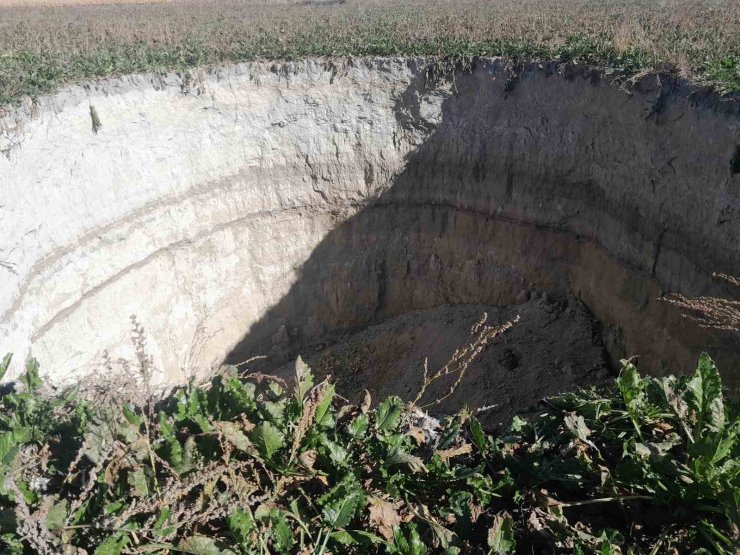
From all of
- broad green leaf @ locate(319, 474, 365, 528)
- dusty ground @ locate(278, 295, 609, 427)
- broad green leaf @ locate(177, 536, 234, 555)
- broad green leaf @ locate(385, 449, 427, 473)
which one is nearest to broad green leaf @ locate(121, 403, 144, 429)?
broad green leaf @ locate(177, 536, 234, 555)

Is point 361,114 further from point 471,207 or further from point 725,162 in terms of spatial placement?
point 725,162

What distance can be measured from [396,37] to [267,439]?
10.4 metres

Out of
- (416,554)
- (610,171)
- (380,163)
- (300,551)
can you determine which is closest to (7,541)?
(300,551)

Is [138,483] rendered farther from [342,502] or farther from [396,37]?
[396,37]

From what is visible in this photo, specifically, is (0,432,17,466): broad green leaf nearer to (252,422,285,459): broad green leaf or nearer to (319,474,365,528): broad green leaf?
(252,422,285,459): broad green leaf

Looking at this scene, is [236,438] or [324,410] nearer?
[236,438]

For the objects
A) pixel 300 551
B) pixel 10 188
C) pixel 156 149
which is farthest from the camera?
pixel 156 149

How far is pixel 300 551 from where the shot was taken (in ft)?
9.55

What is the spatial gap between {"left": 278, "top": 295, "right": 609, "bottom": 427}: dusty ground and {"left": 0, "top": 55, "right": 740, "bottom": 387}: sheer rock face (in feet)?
1.65

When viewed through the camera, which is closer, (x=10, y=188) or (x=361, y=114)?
(x=10, y=188)

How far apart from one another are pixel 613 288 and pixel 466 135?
156 inches

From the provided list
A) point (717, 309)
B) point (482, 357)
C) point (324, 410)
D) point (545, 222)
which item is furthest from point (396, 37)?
point (324, 410)

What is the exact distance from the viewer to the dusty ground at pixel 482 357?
27.8 ft

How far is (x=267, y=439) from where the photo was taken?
3.13 meters
